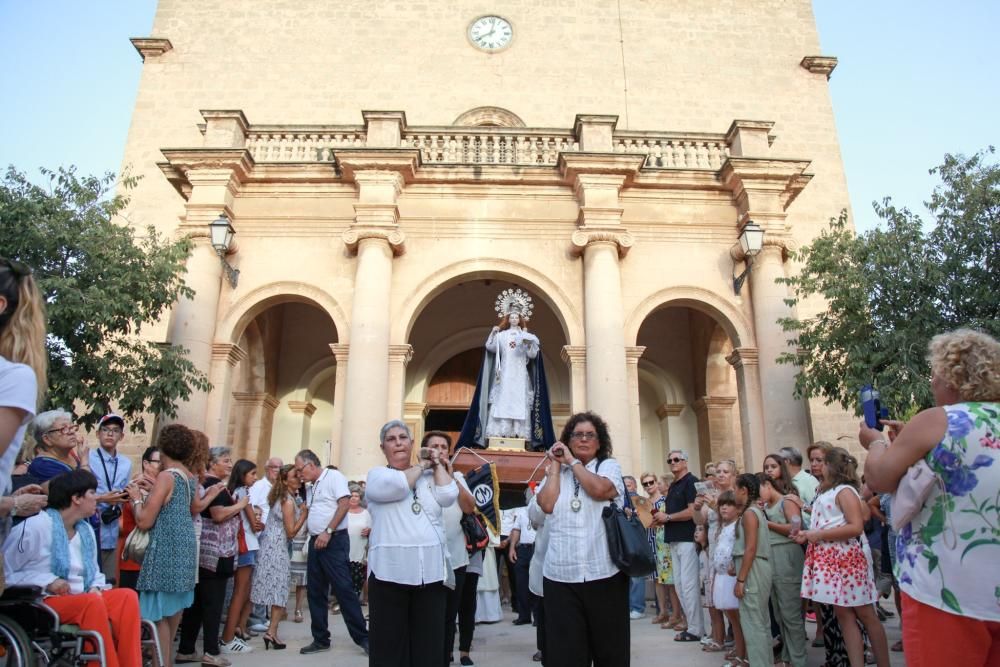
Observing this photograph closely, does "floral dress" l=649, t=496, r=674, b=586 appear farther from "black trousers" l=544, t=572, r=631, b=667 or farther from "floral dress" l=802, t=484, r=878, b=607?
"black trousers" l=544, t=572, r=631, b=667

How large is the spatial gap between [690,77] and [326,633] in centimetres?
1563

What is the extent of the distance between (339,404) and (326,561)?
5520 millimetres

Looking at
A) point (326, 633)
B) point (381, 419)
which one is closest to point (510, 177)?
point (381, 419)

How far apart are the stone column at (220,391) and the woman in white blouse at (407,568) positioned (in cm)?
862

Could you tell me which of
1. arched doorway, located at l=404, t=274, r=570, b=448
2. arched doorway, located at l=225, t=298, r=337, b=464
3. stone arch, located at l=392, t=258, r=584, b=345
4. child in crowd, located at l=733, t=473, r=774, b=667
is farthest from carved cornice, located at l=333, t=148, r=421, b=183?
child in crowd, located at l=733, t=473, r=774, b=667

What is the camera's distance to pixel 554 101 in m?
17.6

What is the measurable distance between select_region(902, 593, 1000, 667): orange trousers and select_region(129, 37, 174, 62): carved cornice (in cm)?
1957

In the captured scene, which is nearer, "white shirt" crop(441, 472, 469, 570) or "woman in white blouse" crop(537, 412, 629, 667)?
"woman in white blouse" crop(537, 412, 629, 667)

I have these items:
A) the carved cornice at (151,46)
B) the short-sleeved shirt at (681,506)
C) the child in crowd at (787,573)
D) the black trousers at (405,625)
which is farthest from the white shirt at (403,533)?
the carved cornice at (151,46)

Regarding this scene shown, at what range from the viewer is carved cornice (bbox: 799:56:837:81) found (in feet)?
57.5

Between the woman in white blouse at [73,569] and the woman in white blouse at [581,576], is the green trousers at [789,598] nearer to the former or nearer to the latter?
the woman in white blouse at [581,576]

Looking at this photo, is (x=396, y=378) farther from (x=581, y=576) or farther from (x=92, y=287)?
(x=581, y=576)

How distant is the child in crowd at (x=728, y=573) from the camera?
6.01m

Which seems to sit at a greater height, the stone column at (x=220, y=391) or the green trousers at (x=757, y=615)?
the stone column at (x=220, y=391)
